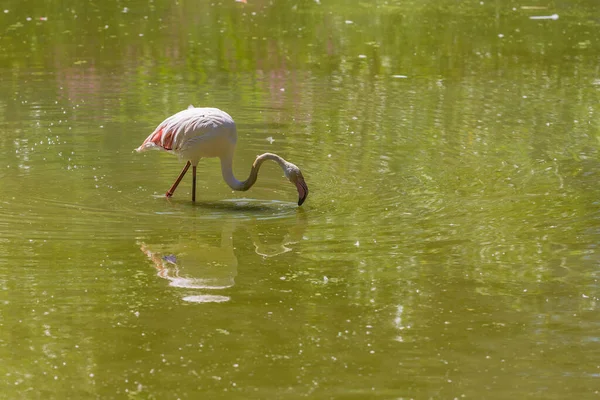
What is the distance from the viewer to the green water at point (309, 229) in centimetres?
564

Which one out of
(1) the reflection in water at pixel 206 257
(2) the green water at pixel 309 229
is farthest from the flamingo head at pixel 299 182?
(1) the reflection in water at pixel 206 257

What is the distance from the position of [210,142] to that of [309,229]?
1.33 metres

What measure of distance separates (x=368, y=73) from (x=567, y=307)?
884 centimetres

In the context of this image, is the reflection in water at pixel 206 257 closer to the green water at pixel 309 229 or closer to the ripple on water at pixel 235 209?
the green water at pixel 309 229

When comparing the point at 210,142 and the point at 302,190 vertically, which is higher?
the point at 210,142

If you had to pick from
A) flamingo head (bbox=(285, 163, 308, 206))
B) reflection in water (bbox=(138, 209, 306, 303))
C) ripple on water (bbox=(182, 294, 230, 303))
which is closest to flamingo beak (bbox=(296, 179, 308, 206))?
flamingo head (bbox=(285, 163, 308, 206))

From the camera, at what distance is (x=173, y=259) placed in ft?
24.6

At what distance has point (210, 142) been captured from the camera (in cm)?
907

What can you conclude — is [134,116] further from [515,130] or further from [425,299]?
[425,299]

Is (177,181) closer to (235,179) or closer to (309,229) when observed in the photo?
(235,179)

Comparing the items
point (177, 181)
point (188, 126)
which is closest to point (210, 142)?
point (188, 126)

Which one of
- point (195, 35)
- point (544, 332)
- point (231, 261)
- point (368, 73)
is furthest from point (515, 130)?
point (195, 35)

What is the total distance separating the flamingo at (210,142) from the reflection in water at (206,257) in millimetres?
742

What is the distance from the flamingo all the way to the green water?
0.75 ft
